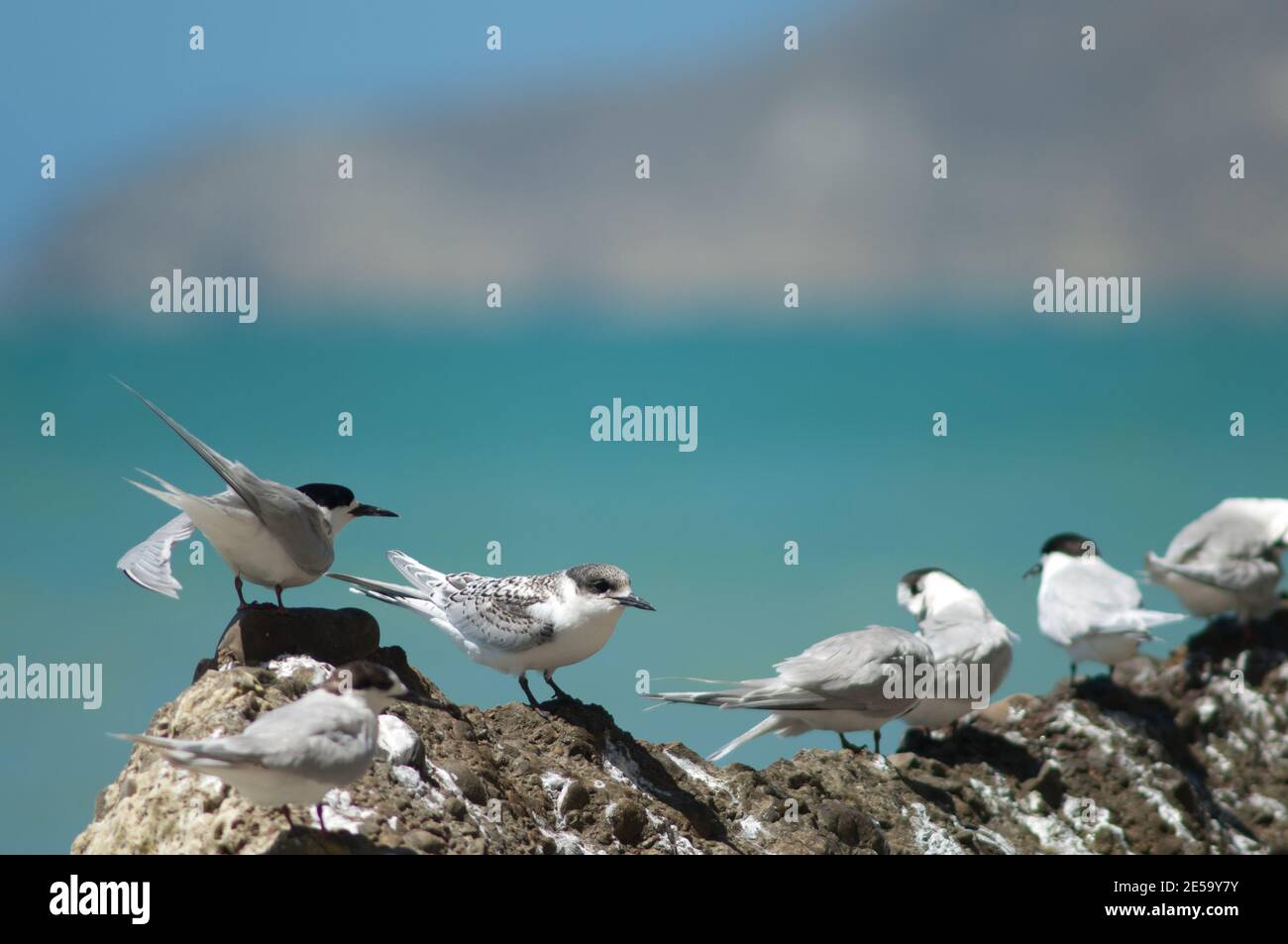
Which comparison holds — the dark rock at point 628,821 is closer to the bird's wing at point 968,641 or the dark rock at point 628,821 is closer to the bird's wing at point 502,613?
the bird's wing at point 502,613

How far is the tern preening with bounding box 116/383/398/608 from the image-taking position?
680cm

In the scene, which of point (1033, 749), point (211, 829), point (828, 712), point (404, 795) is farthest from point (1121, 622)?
point (211, 829)

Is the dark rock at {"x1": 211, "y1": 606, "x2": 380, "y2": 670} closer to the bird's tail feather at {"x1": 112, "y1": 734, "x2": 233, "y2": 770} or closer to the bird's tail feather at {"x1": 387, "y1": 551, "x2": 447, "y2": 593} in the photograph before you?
the bird's tail feather at {"x1": 387, "y1": 551, "x2": 447, "y2": 593}

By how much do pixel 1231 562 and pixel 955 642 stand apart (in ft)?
9.72

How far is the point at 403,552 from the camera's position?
862 centimetres

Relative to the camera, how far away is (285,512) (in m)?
7.04

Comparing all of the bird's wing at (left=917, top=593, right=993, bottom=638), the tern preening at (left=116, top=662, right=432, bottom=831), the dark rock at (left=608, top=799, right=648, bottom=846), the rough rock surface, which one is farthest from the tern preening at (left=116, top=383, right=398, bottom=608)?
the bird's wing at (left=917, top=593, right=993, bottom=638)

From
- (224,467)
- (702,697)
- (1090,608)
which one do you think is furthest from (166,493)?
(1090,608)

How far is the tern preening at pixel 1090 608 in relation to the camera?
10570 mm

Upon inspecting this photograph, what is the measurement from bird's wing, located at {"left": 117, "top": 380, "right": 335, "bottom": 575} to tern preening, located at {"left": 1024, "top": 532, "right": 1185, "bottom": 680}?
5.84 m

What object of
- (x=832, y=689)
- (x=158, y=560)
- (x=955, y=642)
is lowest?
(x=832, y=689)

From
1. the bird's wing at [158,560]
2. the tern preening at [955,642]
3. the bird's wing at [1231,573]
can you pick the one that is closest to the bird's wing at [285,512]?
the bird's wing at [158,560]

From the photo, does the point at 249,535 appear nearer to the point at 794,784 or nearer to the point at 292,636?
the point at 292,636

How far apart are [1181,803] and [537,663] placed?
5.00 m
